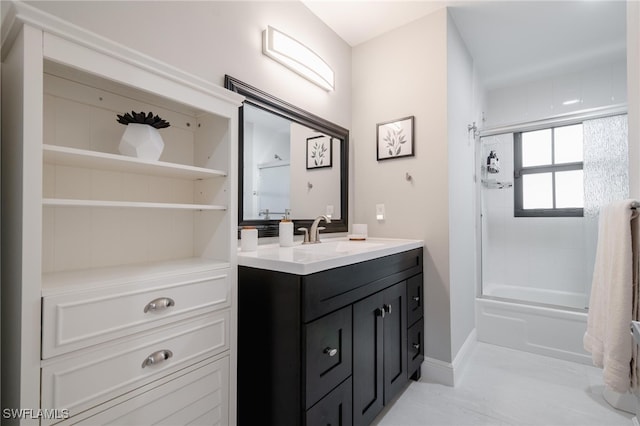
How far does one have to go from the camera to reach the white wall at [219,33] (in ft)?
3.53

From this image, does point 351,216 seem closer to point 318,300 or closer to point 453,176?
point 453,176

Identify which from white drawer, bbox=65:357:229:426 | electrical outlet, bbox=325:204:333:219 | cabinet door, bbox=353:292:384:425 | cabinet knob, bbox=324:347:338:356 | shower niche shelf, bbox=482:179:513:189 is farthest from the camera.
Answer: shower niche shelf, bbox=482:179:513:189

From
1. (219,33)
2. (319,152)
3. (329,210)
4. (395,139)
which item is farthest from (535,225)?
(219,33)

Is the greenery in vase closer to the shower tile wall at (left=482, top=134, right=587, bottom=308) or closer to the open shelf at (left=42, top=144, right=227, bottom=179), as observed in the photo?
the open shelf at (left=42, top=144, right=227, bottom=179)

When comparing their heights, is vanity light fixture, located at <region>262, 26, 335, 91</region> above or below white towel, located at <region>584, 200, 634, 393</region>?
above

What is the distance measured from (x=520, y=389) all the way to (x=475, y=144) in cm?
197

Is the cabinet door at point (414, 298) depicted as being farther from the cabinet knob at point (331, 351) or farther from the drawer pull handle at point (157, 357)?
the drawer pull handle at point (157, 357)

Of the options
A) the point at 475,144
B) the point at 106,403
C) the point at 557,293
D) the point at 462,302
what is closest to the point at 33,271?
the point at 106,403

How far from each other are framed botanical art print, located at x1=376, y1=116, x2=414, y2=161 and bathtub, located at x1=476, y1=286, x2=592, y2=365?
1548 millimetres

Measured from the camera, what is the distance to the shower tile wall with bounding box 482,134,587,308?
2902 mm

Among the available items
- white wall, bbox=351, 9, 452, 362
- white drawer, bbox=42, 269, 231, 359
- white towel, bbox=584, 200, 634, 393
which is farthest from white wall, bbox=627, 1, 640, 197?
white drawer, bbox=42, 269, 231, 359

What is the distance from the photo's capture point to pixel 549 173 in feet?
10.1

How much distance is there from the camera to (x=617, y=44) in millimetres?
2416

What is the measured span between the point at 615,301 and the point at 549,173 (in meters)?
2.39
